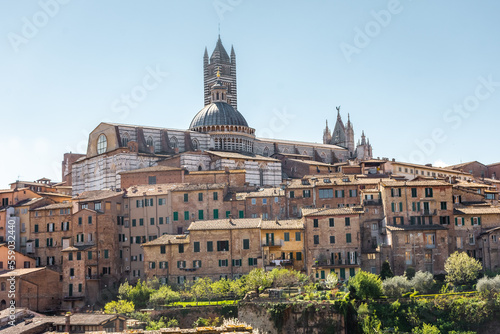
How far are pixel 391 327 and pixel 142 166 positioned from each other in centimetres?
3871

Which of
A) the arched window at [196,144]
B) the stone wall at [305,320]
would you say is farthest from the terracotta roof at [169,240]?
the arched window at [196,144]

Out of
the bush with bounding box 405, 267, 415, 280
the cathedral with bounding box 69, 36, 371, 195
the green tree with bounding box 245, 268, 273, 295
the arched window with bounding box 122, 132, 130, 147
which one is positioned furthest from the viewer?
the arched window with bounding box 122, 132, 130, 147

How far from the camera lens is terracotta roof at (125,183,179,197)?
197ft

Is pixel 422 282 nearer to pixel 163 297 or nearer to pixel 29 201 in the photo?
pixel 163 297

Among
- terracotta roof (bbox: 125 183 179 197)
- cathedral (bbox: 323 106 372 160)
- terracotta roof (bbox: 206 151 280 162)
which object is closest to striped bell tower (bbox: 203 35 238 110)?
cathedral (bbox: 323 106 372 160)

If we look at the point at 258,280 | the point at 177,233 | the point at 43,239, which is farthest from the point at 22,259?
the point at 258,280

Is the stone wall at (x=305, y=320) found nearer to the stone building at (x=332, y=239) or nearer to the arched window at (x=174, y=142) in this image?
the stone building at (x=332, y=239)

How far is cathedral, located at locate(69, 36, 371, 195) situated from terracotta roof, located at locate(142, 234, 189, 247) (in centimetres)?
1338

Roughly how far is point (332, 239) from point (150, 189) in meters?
17.6

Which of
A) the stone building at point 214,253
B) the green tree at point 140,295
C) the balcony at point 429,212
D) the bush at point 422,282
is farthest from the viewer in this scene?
the balcony at point 429,212

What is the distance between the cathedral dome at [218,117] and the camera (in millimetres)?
86625

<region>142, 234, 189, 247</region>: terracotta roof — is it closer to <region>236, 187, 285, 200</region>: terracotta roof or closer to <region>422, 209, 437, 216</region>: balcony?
<region>236, 187, 285, 200</region>: terracotta roof

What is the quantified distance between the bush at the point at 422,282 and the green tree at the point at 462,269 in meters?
1.87

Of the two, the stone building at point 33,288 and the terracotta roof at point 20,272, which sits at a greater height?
the terracotta roof at point 20,272
